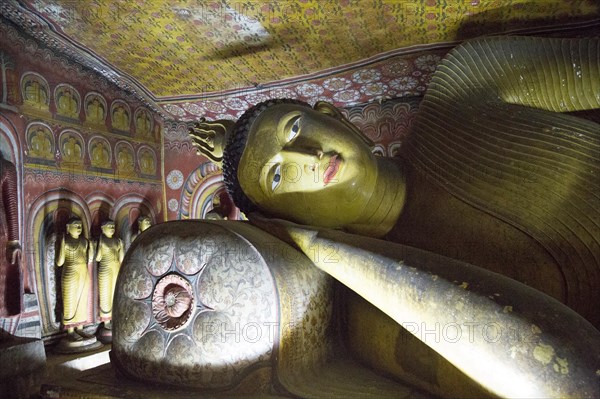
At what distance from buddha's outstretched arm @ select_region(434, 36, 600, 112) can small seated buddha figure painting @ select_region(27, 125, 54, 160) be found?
406 centimetres

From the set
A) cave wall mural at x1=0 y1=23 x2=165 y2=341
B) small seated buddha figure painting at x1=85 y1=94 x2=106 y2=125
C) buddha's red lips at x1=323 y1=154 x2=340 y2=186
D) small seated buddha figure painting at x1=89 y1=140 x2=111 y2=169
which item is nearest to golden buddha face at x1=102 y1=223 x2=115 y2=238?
cave wall mural at x1=0 y1=23 x2=165 y2=341

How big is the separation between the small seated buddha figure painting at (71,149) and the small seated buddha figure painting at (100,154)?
16 cm

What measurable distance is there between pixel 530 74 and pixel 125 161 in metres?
4.86

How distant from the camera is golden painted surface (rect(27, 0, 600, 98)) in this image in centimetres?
309

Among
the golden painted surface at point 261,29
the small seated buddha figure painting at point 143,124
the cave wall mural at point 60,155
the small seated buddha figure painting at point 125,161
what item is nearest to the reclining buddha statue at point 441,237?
the golden painted surface at point 261,29

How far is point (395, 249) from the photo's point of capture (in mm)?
1462

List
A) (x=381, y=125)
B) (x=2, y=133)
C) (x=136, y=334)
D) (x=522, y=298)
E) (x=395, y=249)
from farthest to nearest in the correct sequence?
(x=381, y=125) → (x=2, y=133) → (x=136, y=334) → (x=395, y=249) → (x=522, y=298)

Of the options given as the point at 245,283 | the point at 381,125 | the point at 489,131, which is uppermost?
the point at 381,125

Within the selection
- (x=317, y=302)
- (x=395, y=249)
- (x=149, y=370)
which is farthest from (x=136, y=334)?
(x=395, y=249)

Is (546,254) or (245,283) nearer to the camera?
(245,283)

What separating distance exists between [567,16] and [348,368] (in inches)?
107

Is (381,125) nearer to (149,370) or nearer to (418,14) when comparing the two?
(418,14)

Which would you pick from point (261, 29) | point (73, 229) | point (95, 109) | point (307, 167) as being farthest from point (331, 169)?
point (95, 109)

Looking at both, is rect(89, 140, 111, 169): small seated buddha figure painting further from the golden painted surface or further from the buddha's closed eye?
the buddha's closed eye
